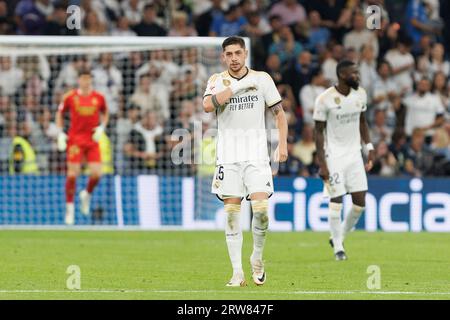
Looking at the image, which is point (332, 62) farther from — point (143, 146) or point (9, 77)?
point (9, 77)

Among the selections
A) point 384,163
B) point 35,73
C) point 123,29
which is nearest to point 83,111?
point 35,73

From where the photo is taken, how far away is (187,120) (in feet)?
74.7

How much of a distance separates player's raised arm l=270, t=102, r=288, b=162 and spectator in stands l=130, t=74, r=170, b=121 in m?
11.4

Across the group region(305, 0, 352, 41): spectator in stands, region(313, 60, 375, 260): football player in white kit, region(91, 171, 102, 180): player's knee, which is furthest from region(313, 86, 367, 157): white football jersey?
region(305, 0, 352, 41): spectator in stands

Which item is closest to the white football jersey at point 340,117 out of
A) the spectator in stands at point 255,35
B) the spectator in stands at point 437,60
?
the spectator in stands at point 255,35

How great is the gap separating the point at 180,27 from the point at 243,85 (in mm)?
12941

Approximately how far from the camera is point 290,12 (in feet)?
83.0

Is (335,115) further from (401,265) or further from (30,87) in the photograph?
(30,87)

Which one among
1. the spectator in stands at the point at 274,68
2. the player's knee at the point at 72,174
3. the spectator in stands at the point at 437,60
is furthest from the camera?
the spectator in stands at the point at 437,60

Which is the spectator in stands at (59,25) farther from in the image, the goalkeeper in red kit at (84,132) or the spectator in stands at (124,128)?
the goalkeeper in red kit at (84,132)

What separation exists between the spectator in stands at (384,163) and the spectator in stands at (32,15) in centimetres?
691

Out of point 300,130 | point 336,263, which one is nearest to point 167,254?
point 336,263

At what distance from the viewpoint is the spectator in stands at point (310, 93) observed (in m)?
23.6
